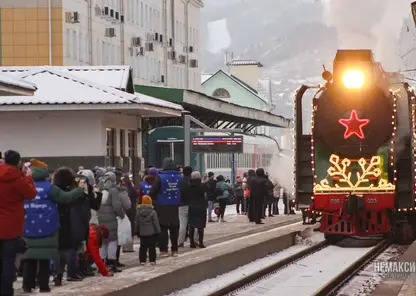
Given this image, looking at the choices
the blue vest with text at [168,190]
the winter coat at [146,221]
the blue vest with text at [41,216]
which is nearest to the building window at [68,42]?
the blue vest with text at [168,190]

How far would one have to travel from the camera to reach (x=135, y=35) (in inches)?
2456

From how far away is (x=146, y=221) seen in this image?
19266mm

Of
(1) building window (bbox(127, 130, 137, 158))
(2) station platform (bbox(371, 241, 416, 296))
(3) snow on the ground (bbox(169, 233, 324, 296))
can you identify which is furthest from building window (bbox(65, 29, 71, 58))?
(2) station platform (bbox(371, 241, 416, 296))

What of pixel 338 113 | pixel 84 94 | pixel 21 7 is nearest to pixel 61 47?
→ pixel 21 7

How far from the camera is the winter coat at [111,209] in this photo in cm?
1844

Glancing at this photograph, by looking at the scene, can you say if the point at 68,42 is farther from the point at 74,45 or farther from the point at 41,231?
the point at 41,231

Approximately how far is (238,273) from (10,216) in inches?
319

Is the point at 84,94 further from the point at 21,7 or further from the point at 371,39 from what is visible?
the point at 21,7

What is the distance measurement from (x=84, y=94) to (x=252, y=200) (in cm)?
775

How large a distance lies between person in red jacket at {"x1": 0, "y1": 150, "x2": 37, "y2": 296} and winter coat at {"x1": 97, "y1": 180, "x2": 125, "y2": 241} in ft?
17.6

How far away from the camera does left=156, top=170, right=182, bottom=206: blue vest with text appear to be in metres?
21.2

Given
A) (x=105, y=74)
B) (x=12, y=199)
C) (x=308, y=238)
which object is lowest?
(x=308, y=238)

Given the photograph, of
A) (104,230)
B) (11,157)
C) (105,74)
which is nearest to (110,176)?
(104,230)

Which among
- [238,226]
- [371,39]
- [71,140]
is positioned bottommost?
[238,226]
